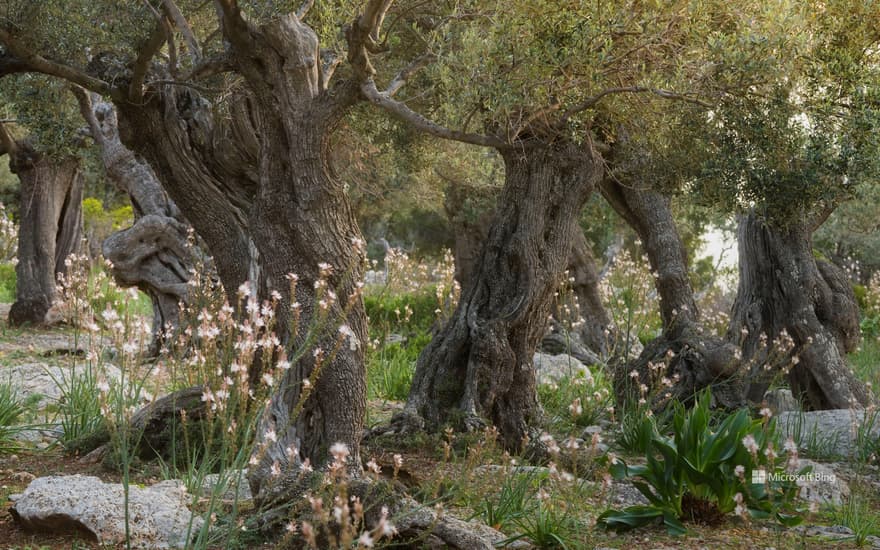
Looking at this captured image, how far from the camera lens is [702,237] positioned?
26109mm

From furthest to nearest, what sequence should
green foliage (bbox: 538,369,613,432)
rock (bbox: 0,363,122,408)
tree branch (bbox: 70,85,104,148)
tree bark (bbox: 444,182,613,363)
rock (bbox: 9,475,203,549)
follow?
1. tree bark (bbox: 444,182,613,363)
2. tree branch (bbox: 70,85,104,148)
3. green foliage (bbox: 538,369,613,432)
4. rock (bbox: 0,363,122,408)
5. rock (bbox: 9,475,203,549)

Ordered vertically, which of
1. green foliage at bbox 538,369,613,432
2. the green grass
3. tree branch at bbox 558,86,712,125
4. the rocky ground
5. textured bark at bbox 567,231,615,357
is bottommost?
the rocky ground

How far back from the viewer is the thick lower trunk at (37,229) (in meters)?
15.8

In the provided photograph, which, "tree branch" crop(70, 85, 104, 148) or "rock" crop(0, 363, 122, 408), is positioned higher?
"tree branch" crop(70, 85, 104, 148)

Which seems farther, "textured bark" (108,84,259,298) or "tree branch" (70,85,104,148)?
"tree branch" (70,85,104,148)

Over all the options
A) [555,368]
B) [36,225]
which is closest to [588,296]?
[555,368]

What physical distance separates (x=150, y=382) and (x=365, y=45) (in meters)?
5.45

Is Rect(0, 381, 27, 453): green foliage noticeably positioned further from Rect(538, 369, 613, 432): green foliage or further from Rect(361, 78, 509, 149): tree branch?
Rect(538, 369, 613, 432): green foliage

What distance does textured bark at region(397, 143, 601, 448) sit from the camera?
7434 millimetres

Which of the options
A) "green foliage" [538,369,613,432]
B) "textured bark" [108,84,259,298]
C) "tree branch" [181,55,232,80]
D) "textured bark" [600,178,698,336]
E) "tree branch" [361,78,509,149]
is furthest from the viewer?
"textured bark" [600,178,698,336]

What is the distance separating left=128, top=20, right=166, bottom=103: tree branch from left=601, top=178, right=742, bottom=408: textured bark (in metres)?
4.75

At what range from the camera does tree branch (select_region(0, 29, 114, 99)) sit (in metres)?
6.52

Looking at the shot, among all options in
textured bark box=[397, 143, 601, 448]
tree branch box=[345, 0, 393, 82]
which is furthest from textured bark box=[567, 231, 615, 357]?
tree branch box=[345, 0, 393, 82]

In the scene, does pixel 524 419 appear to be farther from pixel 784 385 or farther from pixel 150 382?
pixel 784 385
